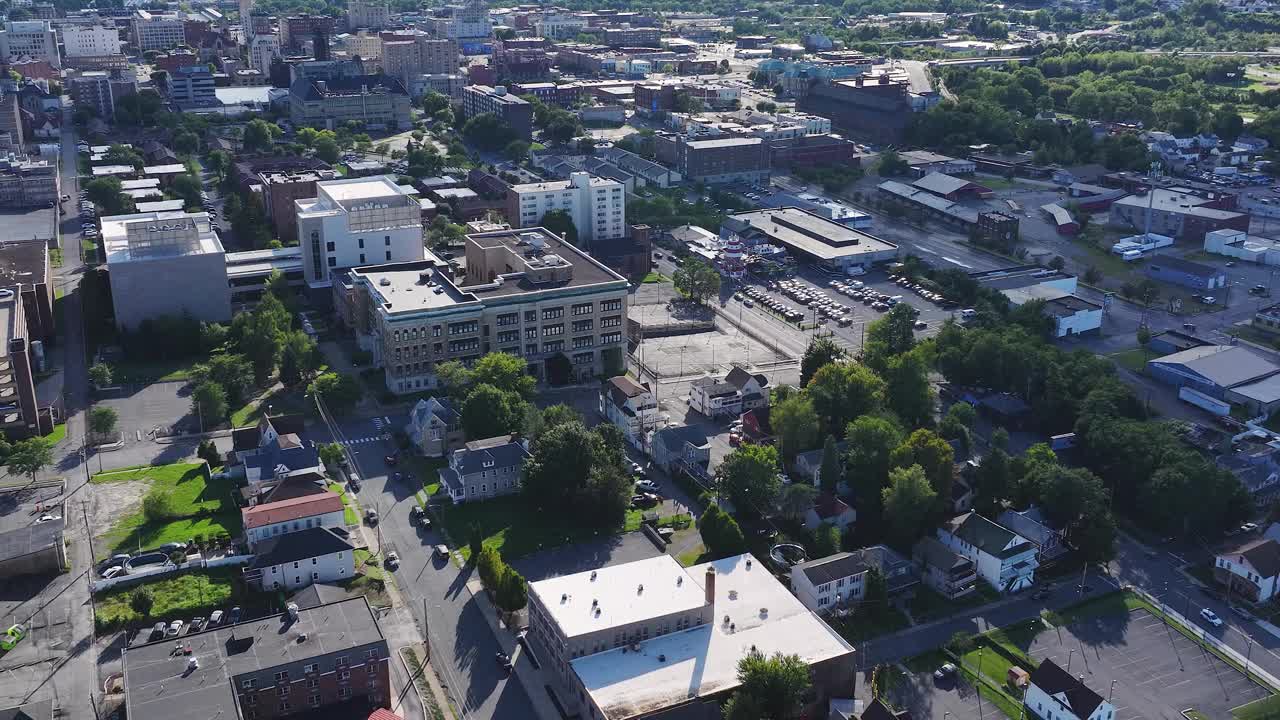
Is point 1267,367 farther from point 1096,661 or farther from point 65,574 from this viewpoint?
point 65,574

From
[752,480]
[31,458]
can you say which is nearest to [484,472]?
[752,480]

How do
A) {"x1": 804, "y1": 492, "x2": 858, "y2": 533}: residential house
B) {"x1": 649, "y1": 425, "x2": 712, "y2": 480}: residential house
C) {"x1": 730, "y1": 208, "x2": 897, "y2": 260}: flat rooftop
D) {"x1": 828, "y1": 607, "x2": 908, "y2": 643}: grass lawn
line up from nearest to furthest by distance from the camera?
{"x1": 828, "y1": 607, "x2": 908, "y2": 643}: grass lawn → {"x1": 804, "y1": 492, "x2": 858, "y2": 533}: residential house → {"x1": 649, "y1": 425, "x2": 712, "y2": 480}: residential house → {"x1": 730, "y1": 208, "x2": 897, "y2": 260}: flat rooftop

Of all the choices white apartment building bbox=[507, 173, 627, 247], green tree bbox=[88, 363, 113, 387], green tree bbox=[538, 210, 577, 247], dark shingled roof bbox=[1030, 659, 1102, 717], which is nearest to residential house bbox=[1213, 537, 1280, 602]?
dark shingled roof bbox=[1030, 659, 1102, 717]

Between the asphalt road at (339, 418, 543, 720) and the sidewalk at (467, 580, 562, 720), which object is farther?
the asphalt road at (339, 418, 543, 720)

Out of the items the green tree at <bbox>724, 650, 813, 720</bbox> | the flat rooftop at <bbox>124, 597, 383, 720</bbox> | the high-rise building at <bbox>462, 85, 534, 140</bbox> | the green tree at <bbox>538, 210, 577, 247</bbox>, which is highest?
the high-rise building at <bbox>462, 85, 534, 140</bbox>

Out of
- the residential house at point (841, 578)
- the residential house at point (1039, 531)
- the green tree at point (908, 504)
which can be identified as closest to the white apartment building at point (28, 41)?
the green tree at point (908, 504)

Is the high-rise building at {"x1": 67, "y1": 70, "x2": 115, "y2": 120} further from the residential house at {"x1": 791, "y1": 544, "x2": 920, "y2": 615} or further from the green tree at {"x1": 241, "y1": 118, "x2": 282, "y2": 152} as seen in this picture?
the residential house at {"x1": 791, "y1": 544, "x2": 920, "y2": 615}
